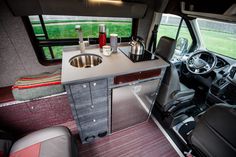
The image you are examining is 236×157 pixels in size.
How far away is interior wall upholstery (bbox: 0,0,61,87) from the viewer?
124 centimetres

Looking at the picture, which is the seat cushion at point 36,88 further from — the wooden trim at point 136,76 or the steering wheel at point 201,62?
the steering wheel at point 201,62

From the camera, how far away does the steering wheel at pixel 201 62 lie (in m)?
1.71

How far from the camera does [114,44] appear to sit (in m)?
1.46

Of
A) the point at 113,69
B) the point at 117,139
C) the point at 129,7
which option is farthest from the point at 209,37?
the point at 117,139

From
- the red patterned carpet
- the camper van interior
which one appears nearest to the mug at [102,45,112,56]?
the camper van interior

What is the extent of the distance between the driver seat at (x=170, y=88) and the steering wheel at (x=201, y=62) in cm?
50

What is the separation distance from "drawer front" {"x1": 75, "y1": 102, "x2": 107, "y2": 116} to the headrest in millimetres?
1004

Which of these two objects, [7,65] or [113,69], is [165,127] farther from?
[7,65]

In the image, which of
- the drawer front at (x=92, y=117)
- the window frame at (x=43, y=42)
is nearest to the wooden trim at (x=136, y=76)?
the drawer front at (x=92, y=117)

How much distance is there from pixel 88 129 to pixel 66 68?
0.76 m

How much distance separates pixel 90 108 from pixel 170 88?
102cm

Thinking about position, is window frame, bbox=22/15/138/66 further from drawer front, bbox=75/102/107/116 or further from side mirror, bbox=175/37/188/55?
side mirror, bbox=175/37/188/55

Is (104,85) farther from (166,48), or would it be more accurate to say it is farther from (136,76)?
(166,48)

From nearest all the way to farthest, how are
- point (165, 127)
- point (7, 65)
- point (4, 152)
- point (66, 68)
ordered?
point (4, 152) < point (66, 68) < point (7, 65) < point (165, 127)
